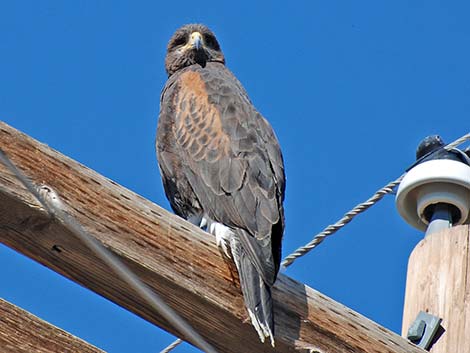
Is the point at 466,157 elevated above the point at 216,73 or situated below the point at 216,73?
below

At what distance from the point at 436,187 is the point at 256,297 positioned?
1436 mm

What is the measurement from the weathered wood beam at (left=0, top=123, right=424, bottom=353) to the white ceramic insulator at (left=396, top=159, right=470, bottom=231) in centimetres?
112

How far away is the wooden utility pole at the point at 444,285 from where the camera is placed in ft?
12.5

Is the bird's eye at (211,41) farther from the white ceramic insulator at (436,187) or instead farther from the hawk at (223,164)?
the white ceramic insulator at (436,187)

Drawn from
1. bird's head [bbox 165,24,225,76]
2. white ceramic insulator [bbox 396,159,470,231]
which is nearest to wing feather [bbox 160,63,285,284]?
white ceramic insulator [bbox 396,159,470,231]

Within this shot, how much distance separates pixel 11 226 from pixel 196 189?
240 cm

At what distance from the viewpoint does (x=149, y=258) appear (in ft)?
10.1

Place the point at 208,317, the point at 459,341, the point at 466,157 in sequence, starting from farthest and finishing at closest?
the point at 466,157, the point at 459,341, the point at 208,317

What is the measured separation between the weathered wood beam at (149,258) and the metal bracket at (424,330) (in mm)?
354

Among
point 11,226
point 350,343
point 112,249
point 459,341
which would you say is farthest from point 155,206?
point 459,341

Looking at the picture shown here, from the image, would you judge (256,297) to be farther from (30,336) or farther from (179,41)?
(179,41)

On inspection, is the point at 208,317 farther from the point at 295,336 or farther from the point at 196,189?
the point at 196,189

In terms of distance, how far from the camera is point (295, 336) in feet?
10.9

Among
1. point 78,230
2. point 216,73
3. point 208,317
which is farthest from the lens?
point 216,73
